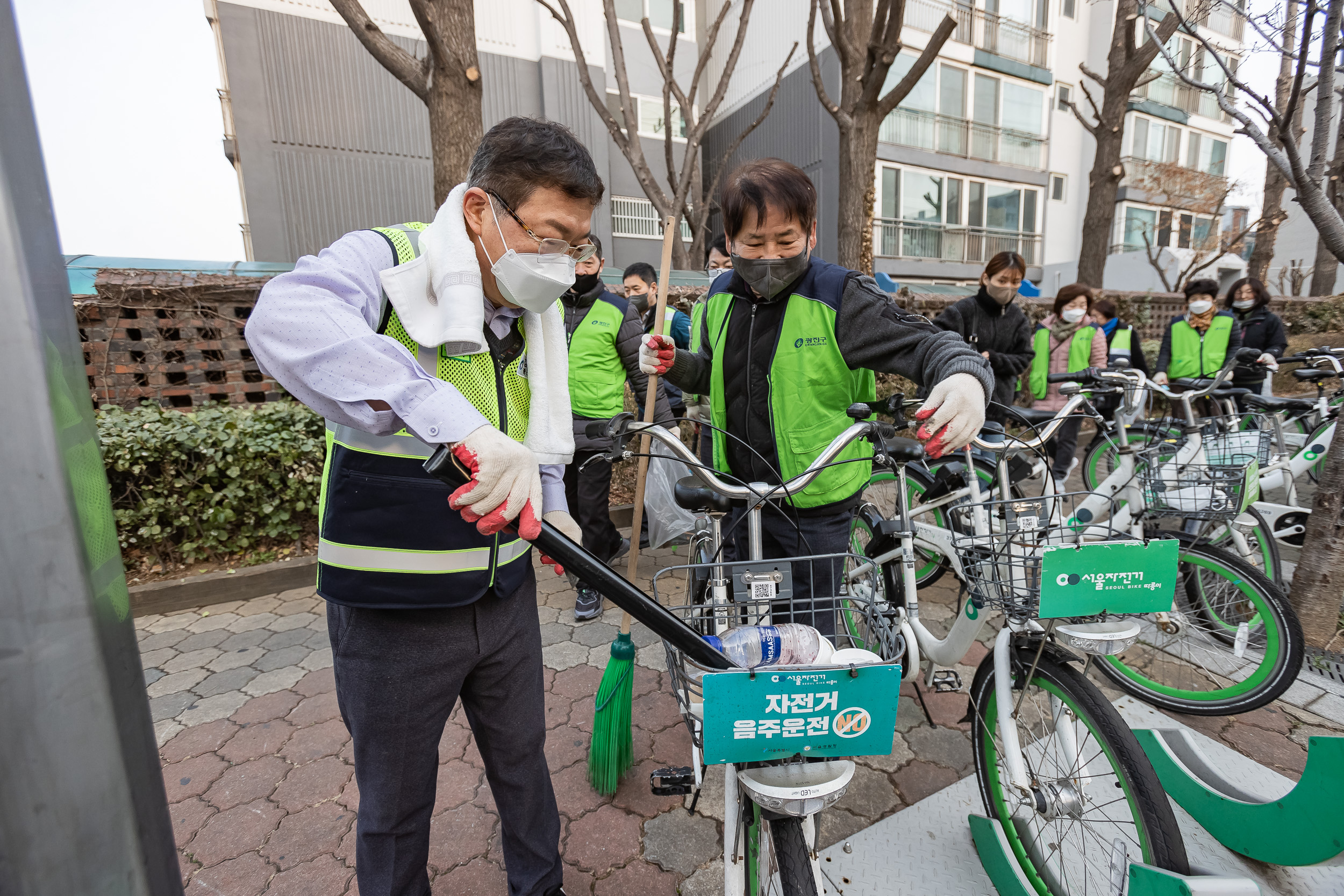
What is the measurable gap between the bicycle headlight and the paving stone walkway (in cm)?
109

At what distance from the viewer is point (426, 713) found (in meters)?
1.39

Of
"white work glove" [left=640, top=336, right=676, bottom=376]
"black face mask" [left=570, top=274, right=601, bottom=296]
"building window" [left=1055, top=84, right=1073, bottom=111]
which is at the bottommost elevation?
"white work glove" [left=640, top=336, right=676, bottom=376]

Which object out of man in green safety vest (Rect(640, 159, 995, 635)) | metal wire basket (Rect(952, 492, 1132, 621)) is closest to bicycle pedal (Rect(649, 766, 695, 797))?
man in green safety vest (Rect(640, 159, 995, 635))

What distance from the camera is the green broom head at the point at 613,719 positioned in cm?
227

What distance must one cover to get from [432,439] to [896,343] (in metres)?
1.30

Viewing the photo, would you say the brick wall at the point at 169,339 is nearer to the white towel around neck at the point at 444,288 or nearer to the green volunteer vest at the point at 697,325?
the green volunteer vest at the point at 697,325

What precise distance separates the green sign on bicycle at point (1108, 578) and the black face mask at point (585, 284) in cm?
276

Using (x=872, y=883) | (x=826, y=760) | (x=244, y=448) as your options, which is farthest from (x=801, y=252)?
(x=244, y=448)

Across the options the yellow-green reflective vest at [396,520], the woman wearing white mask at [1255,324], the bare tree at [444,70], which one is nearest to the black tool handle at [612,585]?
the yellow-green reflective vest at [396,520]

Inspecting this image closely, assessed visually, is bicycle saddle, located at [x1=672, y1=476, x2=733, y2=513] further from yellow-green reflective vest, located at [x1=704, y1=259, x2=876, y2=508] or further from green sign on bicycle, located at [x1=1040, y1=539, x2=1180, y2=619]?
green sign on bicycle, located at [x1=1040, y1=539, x2=1180, y2=619]

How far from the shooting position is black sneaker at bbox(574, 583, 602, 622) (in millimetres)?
3719

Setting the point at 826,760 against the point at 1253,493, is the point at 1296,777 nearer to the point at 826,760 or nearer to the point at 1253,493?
the point at 1253,493

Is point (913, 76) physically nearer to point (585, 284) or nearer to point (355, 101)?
point (585, 284)

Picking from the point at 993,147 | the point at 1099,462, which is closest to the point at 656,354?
the point at 1099,462
